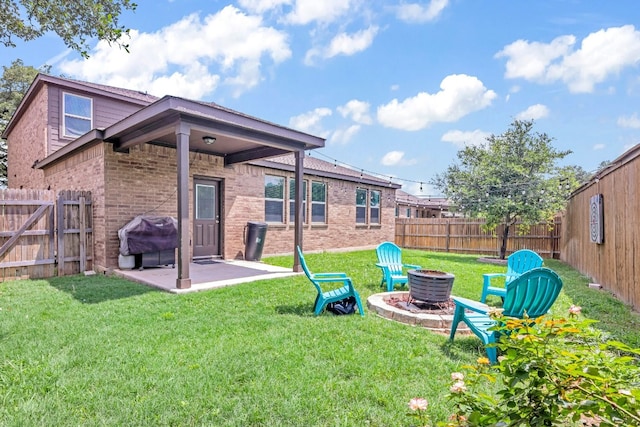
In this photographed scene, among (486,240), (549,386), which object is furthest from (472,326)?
(486,240)

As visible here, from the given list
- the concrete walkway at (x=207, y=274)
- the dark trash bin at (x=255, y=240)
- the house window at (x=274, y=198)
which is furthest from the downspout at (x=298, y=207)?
the house window at (x=274, y=198)

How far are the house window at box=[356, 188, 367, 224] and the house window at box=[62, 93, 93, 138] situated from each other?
1025 centimetres

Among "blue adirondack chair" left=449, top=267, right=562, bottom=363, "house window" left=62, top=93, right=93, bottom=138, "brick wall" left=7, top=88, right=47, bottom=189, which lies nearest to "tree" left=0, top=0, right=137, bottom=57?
"blue adirondack chair" left=449, top=267, right=562, bottom=363

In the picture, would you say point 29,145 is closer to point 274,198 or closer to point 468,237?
point 274,198

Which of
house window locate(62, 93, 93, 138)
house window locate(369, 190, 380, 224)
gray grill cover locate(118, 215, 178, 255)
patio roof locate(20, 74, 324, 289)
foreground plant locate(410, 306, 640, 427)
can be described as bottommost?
foreground plant locate(410, 306, 640, 427)

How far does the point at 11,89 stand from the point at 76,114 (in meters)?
14.0

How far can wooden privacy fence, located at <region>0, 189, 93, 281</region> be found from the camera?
7117mm

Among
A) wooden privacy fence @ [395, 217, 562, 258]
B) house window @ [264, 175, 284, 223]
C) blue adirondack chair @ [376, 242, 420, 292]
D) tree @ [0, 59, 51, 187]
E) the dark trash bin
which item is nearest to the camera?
blue adirondack chair @ [376, 242, 420, 292]

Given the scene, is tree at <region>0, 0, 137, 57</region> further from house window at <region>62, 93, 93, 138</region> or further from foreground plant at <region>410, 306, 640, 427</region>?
house window at <region>62, 93, 93, 138</region>

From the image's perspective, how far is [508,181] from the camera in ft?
42.0

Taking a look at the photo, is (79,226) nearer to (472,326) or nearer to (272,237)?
(272,237)

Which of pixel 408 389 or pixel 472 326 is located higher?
pixel 472 326

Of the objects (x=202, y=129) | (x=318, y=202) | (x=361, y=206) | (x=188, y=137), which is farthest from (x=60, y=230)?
(x=361, y=206)

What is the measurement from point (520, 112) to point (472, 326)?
12449mm
